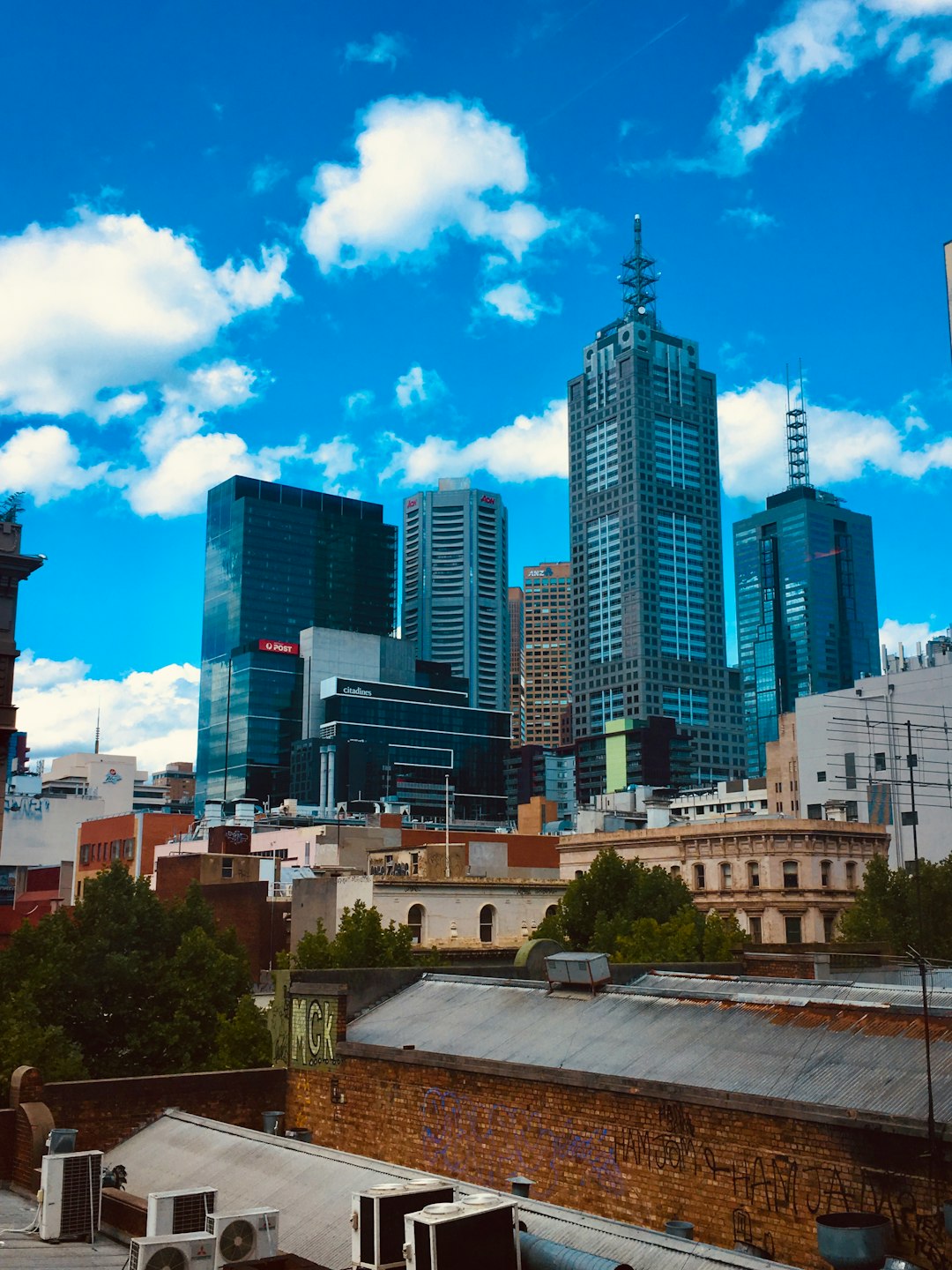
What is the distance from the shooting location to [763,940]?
84.4 m

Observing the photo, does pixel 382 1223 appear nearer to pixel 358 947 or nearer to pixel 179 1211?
pixel 179 1211

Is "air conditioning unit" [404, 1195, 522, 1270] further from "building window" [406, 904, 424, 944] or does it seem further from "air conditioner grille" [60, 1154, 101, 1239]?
"building window" [406, 904, 424, 944]

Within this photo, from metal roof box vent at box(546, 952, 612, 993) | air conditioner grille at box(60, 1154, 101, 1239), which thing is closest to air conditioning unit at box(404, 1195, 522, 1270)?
air conditioner grille at box(60, 1154, 101, 1239)

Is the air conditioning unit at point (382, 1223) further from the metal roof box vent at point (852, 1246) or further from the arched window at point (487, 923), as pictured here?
the arched window at point (487, 923)

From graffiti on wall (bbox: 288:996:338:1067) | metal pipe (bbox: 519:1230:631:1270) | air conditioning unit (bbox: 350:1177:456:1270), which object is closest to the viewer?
metal pipe (bbox: 519:1230:631:1270)

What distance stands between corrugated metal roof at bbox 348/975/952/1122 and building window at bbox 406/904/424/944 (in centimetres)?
4043

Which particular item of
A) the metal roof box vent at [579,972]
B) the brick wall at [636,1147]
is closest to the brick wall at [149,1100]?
the brick wall at [636,1147]

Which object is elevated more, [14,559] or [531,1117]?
[14,559]

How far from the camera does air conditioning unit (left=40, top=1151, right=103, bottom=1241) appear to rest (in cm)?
1978

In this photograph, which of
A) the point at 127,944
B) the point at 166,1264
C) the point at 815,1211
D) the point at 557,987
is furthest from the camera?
the point at 127,944

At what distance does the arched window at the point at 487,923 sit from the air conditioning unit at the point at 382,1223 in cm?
6010

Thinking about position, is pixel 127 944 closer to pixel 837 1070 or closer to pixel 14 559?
pixel 14 559

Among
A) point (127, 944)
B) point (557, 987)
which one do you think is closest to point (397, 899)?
point (127, 944)

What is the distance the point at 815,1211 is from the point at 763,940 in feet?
223
